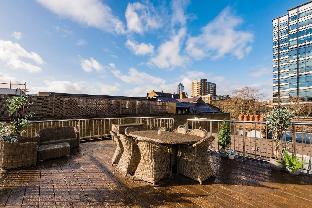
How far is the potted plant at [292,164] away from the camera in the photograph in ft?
14.4

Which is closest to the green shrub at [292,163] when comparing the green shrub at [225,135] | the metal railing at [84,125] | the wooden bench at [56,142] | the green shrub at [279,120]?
the green shrub at [279,120]

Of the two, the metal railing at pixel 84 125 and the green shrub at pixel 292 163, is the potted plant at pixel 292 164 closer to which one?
the green shrub at pixel 292 163

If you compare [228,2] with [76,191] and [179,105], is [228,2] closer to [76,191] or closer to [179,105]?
[76,191]

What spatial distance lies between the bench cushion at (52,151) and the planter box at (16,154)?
0.38m

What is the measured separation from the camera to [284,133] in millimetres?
4984

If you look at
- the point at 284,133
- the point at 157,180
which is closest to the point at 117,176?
the point at 157,180

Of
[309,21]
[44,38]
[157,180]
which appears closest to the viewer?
[157,180]

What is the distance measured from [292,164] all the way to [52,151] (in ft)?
19.1

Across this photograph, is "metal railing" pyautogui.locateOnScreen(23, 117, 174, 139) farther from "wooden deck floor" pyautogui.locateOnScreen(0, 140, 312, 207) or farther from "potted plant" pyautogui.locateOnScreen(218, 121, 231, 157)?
"wooden deck floor" pyautogui.locateOnScreen(0, 140, 312, 207)

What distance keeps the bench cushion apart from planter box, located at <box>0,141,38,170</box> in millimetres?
381

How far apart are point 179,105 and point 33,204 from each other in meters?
26.4

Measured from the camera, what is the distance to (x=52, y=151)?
552 centimetres

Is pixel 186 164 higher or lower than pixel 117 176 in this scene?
higher

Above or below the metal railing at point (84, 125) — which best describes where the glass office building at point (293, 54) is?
above
